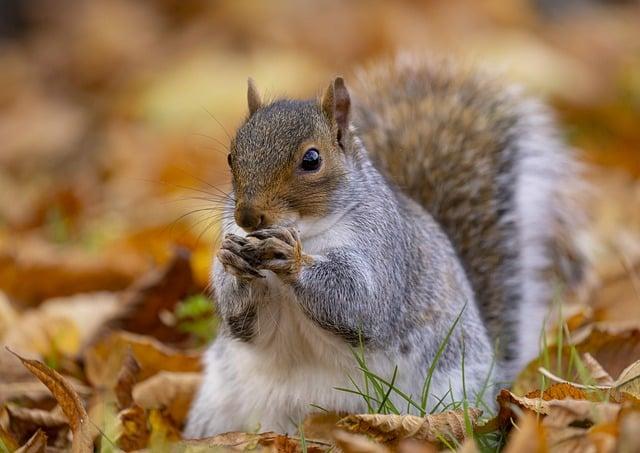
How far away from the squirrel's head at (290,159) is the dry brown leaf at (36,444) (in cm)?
59

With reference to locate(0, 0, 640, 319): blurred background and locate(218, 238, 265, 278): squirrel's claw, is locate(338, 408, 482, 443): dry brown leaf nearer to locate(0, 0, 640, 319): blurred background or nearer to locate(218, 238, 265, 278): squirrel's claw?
locate(218, 238, 265, 278): squirrel's claw

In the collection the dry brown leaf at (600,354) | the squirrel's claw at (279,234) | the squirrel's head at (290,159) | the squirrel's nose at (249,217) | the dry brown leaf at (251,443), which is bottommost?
the dry brown leaf at (251,443)

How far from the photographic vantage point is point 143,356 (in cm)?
279

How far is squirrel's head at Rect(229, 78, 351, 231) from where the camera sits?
210cm

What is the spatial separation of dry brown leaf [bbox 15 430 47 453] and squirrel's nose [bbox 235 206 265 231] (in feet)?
1.94

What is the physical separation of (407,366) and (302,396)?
24 centimetres

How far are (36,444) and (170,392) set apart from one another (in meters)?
0.61

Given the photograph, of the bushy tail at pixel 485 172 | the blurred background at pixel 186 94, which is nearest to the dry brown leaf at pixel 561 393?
the bushy tail at pixel 485 172

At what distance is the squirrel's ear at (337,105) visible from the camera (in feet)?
7.59

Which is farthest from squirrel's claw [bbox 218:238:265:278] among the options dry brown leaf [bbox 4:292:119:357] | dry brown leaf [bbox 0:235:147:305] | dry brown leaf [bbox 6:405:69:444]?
dry brown leaf [bbox 0:235:147:305]

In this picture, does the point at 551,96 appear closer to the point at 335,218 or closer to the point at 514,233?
the point at 514,233

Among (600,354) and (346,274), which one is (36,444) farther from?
(600,354)

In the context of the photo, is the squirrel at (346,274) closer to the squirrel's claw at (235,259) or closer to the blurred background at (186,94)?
the squirrel's claw at (235,259)

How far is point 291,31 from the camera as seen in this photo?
7.74 m
